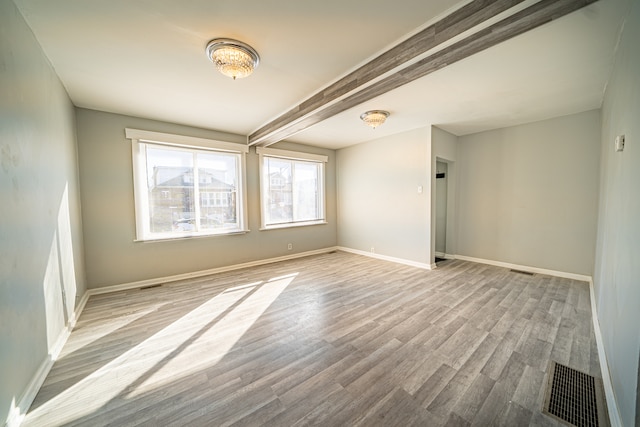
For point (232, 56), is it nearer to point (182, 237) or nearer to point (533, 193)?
point (182, 237)

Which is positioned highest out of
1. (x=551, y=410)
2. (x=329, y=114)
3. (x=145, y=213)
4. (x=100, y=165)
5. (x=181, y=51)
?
(x=181, y=51)

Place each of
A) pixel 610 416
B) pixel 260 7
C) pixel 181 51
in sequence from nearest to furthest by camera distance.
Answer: pixel 610 416 < pixel 260 7 < pixel 181 51

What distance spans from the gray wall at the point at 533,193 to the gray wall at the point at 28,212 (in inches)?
234

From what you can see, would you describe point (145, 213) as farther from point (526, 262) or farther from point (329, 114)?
point (526, 262)

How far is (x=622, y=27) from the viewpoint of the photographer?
174cm

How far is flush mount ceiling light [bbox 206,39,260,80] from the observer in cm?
191

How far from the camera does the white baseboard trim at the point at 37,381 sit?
1365 mm

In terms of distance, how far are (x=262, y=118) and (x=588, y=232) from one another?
5309mm

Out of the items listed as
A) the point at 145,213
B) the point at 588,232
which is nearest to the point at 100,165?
the point at 145,213

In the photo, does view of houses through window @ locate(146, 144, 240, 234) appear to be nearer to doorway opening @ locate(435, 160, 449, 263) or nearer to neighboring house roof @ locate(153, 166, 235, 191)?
neighboring house roof @ locate(153, 166, 235, 191)

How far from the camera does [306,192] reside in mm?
5742

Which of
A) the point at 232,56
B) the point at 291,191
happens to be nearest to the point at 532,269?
the point at 291,191

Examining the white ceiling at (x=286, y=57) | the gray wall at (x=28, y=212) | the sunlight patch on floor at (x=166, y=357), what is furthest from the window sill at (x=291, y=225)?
the gray wall at (x=28, y=212)

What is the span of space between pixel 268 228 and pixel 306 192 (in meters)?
1.38
